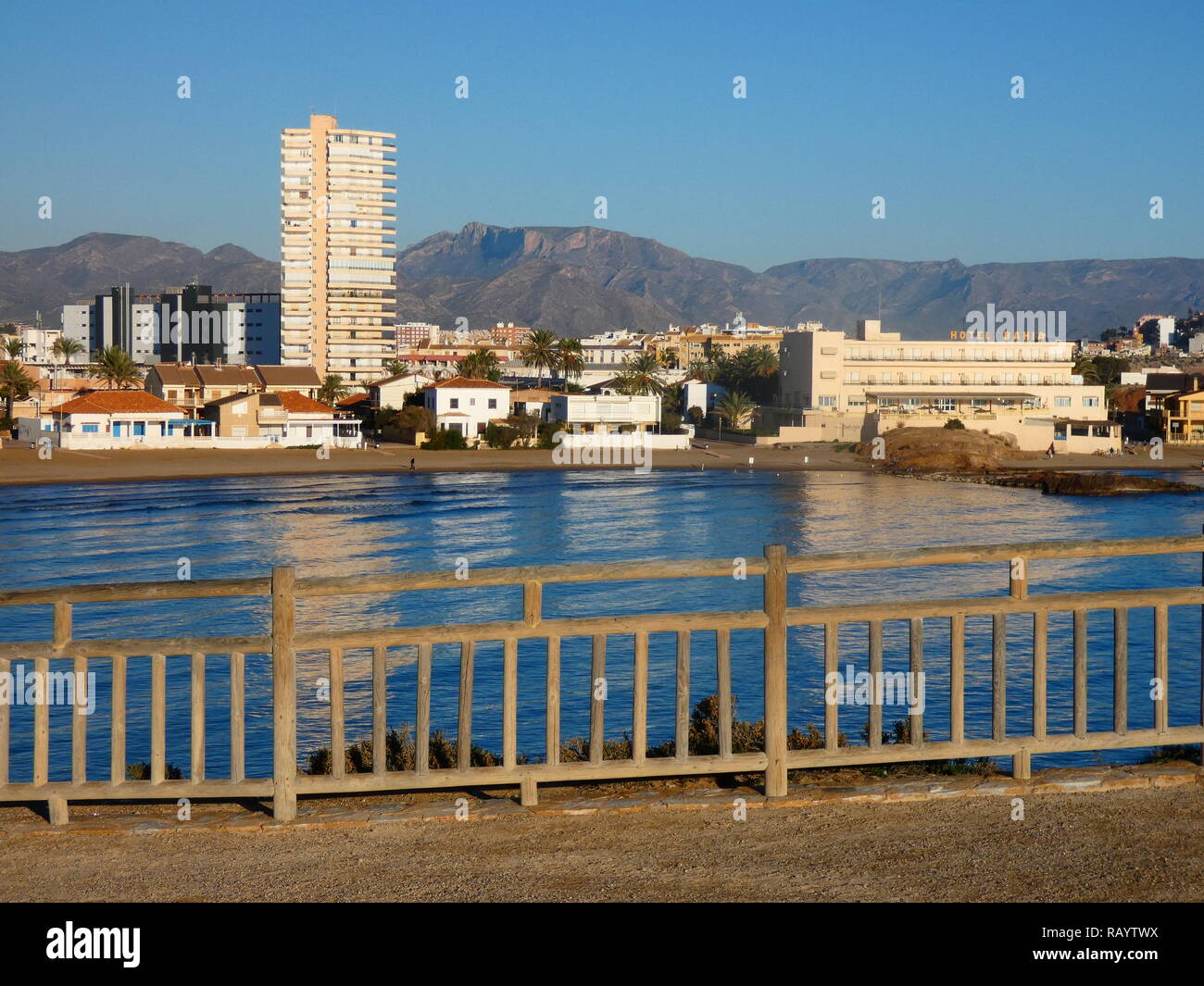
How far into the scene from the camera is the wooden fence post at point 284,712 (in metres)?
6.83

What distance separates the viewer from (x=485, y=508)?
58.6m

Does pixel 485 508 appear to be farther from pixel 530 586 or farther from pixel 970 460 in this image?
pixel 530 586

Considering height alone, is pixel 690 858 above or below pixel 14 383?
below

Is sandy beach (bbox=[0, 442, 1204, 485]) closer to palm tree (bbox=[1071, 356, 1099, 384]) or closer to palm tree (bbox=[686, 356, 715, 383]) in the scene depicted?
palm tree (bbox=[1071, 356, 1099, 384])

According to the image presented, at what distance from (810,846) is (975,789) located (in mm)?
1266

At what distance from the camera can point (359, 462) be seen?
272 feet

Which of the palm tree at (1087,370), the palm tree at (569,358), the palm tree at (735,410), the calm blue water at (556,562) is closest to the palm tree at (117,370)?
the palm tree at (569,358)

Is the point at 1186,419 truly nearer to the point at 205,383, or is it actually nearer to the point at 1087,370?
the point at 1087,370

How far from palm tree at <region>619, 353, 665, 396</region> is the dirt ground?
10840cm

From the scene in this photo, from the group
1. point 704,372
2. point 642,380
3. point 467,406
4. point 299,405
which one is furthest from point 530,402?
point 704,372

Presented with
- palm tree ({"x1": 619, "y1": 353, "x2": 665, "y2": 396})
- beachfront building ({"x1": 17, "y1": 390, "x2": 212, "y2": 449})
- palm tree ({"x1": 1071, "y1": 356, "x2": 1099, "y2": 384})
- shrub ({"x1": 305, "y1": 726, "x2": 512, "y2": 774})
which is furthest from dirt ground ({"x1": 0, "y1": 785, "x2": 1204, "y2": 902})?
palm tree ({"x1": 1071, "y1": 356, "x2": 1099, "y2": 384})

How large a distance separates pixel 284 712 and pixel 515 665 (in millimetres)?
1181

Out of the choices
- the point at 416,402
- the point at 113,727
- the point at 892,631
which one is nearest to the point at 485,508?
the point at 892,631

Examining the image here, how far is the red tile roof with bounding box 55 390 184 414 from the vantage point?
84.9 metres
